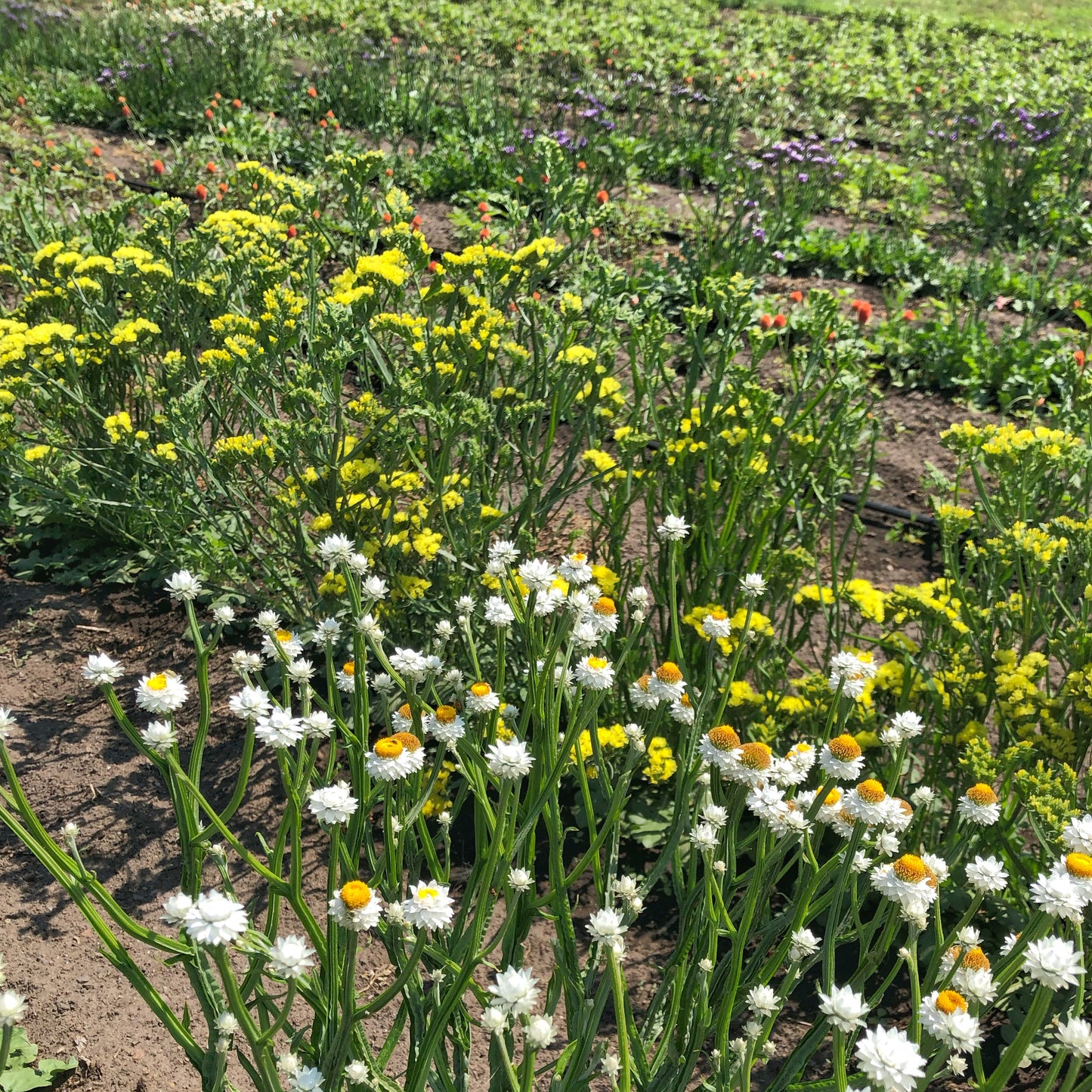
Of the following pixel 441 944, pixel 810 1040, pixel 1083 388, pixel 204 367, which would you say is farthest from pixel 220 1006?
pixel 1083 388

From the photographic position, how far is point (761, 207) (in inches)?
247

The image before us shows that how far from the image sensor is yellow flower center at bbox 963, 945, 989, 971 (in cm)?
120

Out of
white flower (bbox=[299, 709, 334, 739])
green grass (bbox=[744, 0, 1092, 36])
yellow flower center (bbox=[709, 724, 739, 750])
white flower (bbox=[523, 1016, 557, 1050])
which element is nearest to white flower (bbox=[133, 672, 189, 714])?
white flower (bbox=[299, 709, 334, 739])

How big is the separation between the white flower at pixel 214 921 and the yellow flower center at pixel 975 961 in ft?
2.80

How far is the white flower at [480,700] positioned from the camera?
4.52ft

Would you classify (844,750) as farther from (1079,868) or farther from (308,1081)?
(308,1081)

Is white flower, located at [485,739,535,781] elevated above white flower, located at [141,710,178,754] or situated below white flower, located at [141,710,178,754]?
below

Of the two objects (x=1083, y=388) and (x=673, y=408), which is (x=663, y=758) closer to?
(x=673, y=408)

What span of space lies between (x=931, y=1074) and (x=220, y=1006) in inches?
33.3

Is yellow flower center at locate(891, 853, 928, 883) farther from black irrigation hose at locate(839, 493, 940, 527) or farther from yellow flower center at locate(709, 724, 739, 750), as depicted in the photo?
black irrigation hose at locate(839, 493, 940, 527)

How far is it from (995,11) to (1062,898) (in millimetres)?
16534

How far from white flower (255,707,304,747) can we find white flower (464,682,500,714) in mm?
261

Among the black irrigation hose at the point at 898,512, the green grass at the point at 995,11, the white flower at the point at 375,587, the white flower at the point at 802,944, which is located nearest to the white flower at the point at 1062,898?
the white flower at the point at 802,944

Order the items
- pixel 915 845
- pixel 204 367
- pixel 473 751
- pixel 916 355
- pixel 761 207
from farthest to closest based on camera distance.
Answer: pixel 761 207 → pixel 916 355 → pixel 204 367 → pixel 915 845 → pixel 473 751
